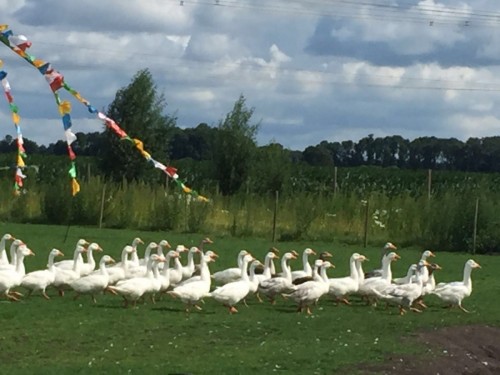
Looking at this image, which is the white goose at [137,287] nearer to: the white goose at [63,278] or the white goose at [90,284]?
the white goose at [90,284]

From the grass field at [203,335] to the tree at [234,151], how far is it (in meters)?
29.5

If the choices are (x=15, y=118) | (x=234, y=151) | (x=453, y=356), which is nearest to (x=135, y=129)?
(x=234, y=151)

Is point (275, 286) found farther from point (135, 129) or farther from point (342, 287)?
point (135, 129)

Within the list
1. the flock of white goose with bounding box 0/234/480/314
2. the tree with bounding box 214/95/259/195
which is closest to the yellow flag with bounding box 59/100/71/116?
the flock of white goose with bounding box 0/234/480/314

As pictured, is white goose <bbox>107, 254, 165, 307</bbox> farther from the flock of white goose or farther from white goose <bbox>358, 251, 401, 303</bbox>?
white goose <bbox>358, 251, 401, 303</bbox>

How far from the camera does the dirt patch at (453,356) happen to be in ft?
47.2

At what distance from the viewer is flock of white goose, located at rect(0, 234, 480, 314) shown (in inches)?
721

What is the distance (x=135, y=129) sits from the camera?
5219 centimetres

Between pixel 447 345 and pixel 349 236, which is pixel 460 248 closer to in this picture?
pixel 349 236

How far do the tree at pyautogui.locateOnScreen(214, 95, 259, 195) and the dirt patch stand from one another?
33.5 metres

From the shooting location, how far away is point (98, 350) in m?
14.3

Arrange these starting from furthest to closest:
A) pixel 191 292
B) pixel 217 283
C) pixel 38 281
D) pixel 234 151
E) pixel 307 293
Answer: pixel 234 151, pixel 217 283, pixel 38 281, pixel 307 293, pixel 191 292

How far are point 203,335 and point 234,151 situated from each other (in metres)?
36.0

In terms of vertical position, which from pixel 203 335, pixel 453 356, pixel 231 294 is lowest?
pixel 453 356
